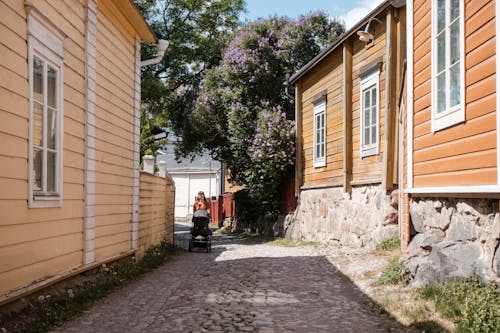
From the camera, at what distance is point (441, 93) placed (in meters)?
7.50

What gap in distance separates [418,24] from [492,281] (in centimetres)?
410

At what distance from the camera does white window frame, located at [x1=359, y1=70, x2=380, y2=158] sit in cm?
Answer: 1279

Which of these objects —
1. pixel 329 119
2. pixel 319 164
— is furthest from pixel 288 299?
pixel 319 164

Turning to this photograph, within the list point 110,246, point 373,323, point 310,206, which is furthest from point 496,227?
point 310,206

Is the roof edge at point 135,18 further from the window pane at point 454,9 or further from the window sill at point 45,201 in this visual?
the window pane at point 454,9

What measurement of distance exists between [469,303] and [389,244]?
239 inches

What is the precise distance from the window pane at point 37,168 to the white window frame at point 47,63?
0.06 m

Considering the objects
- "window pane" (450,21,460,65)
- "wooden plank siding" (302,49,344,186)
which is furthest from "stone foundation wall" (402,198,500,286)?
"wooden plank siding" (302,49,344,186)

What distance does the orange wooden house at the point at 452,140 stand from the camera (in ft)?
19.4

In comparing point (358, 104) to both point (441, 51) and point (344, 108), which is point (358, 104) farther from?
point (441, 51)

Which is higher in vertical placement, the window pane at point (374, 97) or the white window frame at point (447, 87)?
the window pane at point (374, 97)

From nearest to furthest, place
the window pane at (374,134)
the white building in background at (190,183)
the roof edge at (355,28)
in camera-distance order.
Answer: the roof edge at (355,28)
the window pane at (374,134)
the white building in background at (190,183)

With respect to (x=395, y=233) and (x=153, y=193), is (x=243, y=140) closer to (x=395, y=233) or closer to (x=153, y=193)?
(x=153, y=193)

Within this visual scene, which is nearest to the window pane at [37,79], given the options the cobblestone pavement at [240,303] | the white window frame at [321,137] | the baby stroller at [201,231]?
the cobblestone pavement at [240,303]
